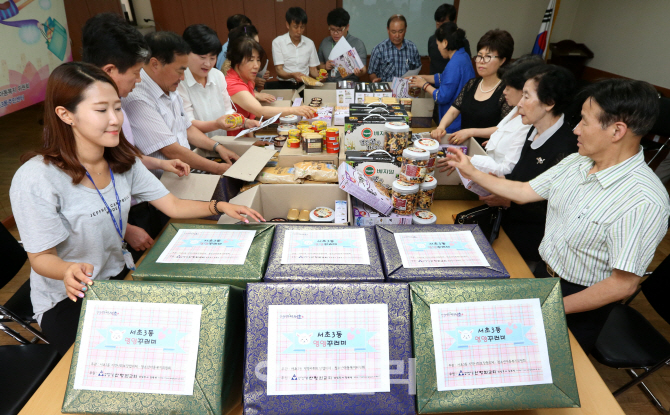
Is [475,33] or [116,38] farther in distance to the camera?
[475,33]

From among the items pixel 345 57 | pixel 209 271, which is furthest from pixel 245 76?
→ pixel 209 271

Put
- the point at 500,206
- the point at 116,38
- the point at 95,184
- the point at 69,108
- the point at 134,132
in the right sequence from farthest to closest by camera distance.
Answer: the point at 134,132 → the point at 500,206 → the point at 116,38 → the point at 95,184 → the point at 69,108

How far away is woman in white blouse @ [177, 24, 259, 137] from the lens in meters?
2.28

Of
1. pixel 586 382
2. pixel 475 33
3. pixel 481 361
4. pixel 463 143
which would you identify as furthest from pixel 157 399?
pixel 475 33

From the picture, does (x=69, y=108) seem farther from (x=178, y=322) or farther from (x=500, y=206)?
(x=500, y=206)

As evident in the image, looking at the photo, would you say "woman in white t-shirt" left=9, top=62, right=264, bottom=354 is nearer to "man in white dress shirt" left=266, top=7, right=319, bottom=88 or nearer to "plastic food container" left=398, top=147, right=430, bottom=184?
"plastic food container" left=398, top=147, right=430, bottom=184

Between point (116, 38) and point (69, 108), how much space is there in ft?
1.83

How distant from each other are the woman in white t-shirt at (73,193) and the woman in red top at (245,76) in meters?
1.47

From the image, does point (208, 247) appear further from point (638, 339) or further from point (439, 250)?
point (638, 339)

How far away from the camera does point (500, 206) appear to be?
1.68 meters

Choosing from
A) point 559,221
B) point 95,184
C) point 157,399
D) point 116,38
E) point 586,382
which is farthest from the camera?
point 116,38

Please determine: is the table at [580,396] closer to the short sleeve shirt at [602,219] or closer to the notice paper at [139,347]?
the notice paper at [139,347]

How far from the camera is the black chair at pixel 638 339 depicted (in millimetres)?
1597

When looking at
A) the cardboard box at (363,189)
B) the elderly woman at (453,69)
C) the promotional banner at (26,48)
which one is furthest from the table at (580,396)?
the promotional banner at (26,48)
